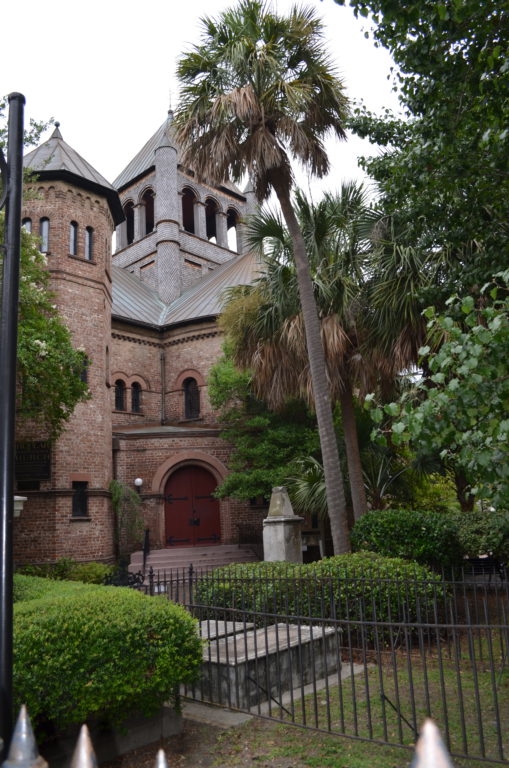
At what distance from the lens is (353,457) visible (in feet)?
43.4

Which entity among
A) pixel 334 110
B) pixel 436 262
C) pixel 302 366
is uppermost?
pixel 334 110

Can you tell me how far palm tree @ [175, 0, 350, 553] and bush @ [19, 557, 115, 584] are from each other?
7.93 m

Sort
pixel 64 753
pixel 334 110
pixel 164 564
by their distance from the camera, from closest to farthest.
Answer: pixel 64 753, pixel 334 110, pixel 164 564

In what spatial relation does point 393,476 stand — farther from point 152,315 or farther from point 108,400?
point 152,315

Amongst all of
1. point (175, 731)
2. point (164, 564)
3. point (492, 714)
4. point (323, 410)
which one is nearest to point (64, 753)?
point (175, 731)

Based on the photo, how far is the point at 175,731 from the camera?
5.76 m

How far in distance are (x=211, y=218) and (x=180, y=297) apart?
32.9 feet

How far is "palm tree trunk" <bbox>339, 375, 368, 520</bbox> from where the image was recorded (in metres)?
12.8

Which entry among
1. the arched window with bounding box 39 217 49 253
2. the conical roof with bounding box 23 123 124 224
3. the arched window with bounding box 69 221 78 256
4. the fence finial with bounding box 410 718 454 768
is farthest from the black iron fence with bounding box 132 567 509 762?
the conical roof with bounding box 23 123 124 224

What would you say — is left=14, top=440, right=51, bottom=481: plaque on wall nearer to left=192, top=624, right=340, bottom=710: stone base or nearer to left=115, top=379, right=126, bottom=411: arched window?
left=115, top=379, right=126, bottom=411: arched window

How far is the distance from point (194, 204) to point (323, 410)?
27452 millimetres

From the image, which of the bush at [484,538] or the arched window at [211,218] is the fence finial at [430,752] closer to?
the bush at [484,538]

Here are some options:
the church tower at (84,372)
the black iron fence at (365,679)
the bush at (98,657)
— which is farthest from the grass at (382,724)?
the church tower at (84,372)

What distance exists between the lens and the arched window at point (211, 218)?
3809cm
